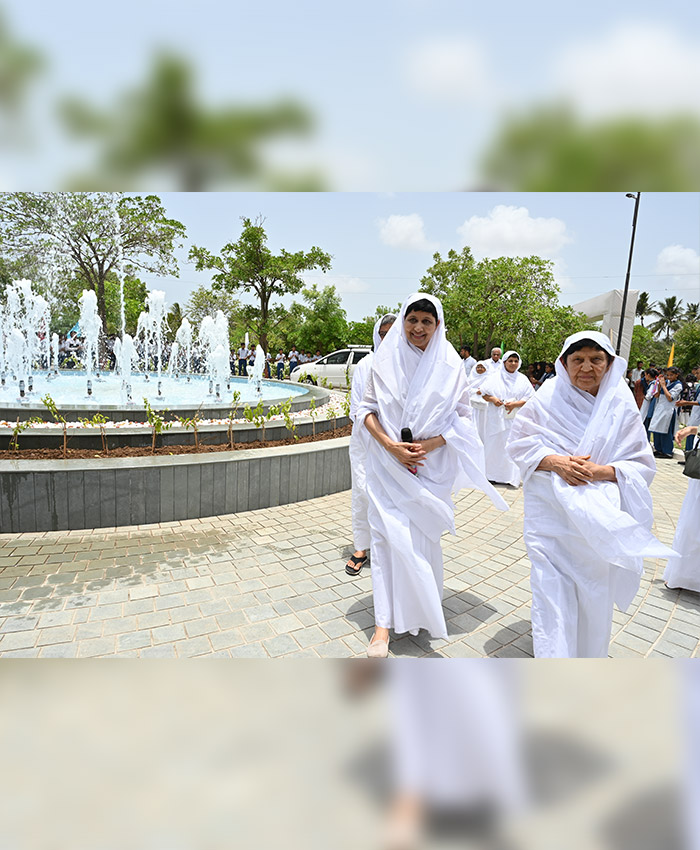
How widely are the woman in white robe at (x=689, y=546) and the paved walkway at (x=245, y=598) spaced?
0.11 metres

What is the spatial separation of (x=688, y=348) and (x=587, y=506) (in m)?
43.6

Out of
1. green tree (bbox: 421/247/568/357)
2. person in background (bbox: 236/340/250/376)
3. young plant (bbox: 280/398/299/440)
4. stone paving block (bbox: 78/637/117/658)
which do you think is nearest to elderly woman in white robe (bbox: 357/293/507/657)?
stone paving block (bbox: 78/637/117/658)

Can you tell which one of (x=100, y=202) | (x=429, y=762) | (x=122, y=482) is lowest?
(x=122, y=482)

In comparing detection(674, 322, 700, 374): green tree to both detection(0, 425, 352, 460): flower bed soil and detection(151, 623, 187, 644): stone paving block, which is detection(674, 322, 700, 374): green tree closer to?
detection(0, 425, 352, 460): flower bed soil

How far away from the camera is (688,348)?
125ft

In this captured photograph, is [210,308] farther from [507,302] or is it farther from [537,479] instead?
[537,479]

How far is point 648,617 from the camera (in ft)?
10.8

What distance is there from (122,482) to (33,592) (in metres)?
1.24

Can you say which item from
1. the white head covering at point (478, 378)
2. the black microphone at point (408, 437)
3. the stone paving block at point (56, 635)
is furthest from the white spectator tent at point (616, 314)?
the stone paving block at point (56, 635)

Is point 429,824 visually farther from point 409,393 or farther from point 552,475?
point 409,393

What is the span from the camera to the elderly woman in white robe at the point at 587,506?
7.39 feet

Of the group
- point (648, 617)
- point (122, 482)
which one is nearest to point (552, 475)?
point (648, 617)

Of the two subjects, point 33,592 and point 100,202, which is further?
point 100,202

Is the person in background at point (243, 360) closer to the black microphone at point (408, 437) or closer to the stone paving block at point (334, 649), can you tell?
the black microphone at point (408, 437)
